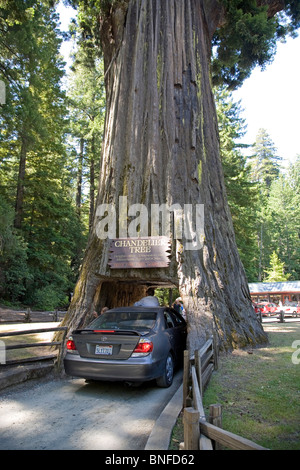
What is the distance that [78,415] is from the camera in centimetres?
454

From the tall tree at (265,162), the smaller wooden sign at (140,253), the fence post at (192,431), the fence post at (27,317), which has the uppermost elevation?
the tall tree at (265,162)

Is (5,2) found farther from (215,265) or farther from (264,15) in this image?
(215,265)

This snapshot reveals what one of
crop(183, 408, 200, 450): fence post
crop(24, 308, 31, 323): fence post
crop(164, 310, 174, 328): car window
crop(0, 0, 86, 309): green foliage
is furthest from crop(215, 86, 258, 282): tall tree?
crop(183, 408, 200, 450): fence post

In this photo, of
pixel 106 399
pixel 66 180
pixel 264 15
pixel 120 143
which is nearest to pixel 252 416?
pixel 106 399

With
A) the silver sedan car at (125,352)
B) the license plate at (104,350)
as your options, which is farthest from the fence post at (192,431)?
the license plate at (104,350)

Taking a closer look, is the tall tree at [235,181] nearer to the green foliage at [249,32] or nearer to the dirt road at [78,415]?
the green foliage at [249,32]

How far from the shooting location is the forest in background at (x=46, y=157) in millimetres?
14992

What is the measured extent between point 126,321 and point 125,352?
1104mm

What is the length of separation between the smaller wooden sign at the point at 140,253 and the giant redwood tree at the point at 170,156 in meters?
0.21

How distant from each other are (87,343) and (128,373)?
92 centimetres

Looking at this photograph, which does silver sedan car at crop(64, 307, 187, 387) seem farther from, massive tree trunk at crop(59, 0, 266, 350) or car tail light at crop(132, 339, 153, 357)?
massive tree trunk at crop(59, 0, 266, 350)

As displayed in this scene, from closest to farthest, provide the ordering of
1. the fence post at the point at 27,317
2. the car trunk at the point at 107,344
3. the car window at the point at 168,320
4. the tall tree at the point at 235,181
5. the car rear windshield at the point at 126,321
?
1. the car trunk at the point at 107,344
2. the car rear windshield at the point at 126,321
3. the car window at the point at 168,320
4. the fence post at the point at 27,317
5. the tall tree at the point at 235,181

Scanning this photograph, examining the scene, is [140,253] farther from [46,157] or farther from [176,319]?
[46,157]

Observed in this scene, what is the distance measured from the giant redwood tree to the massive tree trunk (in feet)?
0.10
